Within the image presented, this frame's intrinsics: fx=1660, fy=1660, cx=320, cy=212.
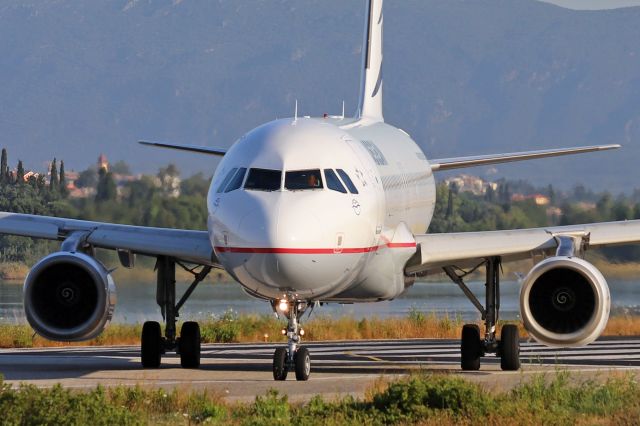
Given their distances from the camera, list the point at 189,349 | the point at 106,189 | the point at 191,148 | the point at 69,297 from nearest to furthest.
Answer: the point at 69,297 < the point at 189,349 < the point at 191,148 < the point at 106,189

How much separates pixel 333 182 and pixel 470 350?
167 inches

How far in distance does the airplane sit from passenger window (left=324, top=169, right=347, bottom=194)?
20 millimetres

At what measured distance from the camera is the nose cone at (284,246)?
758 inches

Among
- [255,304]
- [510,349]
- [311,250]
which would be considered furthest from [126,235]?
[255,304]

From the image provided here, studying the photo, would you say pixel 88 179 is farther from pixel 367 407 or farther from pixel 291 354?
pixel 367 407

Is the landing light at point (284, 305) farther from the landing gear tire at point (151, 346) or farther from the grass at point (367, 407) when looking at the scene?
the landing gear tire at point (151, 346)

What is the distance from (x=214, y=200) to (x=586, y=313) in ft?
17.3

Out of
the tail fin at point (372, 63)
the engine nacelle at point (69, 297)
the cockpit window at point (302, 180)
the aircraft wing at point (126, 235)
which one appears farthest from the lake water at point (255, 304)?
the cockpit window at point (302, 180)

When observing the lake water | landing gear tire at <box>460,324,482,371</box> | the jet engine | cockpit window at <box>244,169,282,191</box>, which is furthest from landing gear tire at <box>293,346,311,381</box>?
the lake water

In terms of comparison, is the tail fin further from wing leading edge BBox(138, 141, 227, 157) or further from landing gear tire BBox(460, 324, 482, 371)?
landing gear tire BBox(460, 324, 482, 371)

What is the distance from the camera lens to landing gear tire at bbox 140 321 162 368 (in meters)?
24.1

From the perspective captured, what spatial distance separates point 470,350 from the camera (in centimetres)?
2339

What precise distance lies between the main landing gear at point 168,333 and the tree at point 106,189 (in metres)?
18.5

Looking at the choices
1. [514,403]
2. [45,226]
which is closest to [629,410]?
[514,403]
